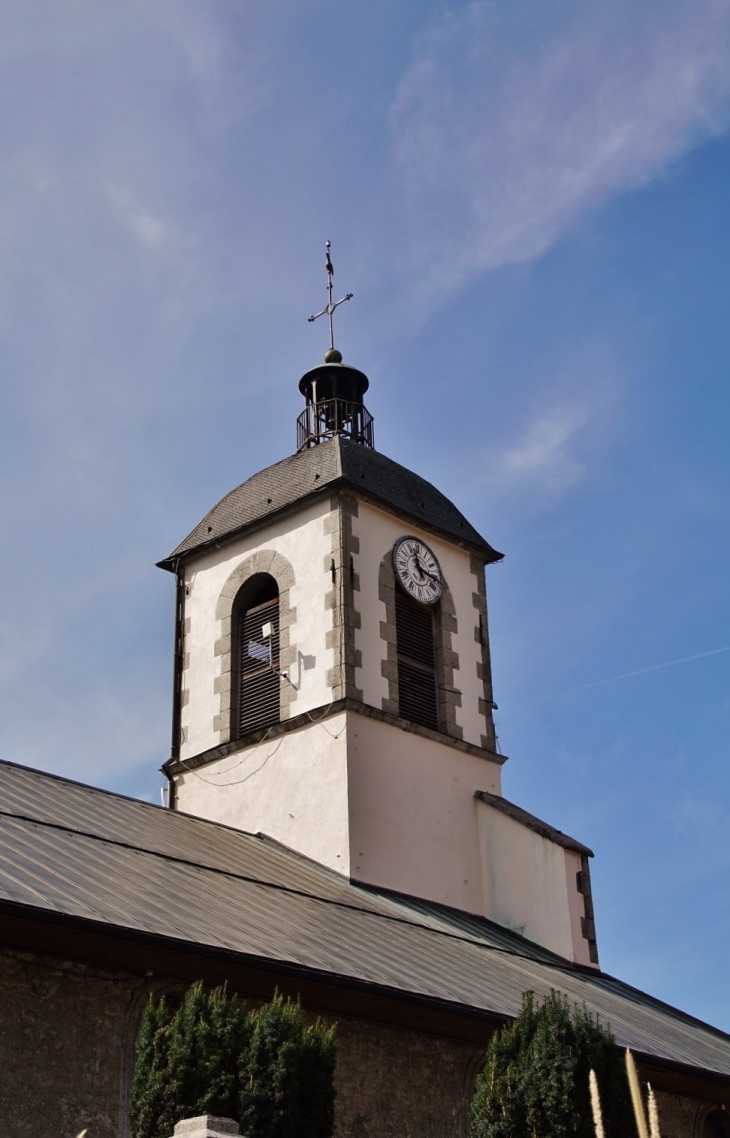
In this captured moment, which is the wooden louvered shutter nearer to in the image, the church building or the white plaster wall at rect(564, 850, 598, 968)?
the church building

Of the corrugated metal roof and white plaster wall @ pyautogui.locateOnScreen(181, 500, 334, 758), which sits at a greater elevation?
white plaster wall @ pyautogui.locateOnScreen(181, 500, 334, 758)

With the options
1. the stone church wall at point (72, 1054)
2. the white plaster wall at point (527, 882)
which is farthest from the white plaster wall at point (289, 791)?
the stone church wall at point (72, 1054)

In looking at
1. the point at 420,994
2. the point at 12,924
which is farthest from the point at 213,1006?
the point at 420,994

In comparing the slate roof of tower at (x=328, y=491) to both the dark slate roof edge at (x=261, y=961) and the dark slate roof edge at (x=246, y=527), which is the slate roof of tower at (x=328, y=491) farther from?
the dark slate roof edge at (x=261, y=961)

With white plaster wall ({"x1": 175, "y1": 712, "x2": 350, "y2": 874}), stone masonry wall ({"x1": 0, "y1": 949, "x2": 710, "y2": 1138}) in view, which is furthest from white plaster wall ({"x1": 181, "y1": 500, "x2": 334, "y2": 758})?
stone masonry wall ({"x1": 0, "y1": 949, "x2": 710, "y2": 1138})

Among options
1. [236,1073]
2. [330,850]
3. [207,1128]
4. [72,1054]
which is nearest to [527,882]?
[330,850]

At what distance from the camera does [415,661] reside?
20.1m

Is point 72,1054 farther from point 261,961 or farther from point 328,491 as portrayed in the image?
point 328,491

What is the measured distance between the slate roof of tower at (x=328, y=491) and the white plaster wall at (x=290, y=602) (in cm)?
26

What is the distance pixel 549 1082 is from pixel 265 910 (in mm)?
4073

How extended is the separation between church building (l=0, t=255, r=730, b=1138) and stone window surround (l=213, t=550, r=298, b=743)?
4 cm

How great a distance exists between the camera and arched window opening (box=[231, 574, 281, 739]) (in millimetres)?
19562

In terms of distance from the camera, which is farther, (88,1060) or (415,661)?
(415,661)

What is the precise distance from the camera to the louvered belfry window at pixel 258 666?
64.1 ft
